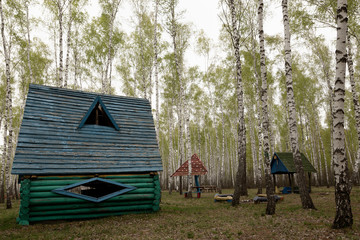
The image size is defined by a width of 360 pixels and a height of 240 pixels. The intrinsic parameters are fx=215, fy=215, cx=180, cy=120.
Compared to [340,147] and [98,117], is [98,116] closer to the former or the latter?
[98,117]

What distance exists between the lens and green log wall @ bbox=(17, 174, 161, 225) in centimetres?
845

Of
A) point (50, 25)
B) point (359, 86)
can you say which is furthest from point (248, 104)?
point (50, 25)

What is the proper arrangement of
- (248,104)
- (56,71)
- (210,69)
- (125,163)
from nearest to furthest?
(125,163) < (56,71) < (210,69) < (248,104)

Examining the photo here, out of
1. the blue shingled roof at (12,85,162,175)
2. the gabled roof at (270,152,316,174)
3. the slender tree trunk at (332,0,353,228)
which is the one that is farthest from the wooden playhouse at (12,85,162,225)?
the gabled roof at (270,152,316,174)

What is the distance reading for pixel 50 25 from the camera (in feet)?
67.1

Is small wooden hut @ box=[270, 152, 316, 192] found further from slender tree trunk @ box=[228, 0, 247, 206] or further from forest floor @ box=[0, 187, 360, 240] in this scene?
forest floor @ box=[0, 187, 360, 240]

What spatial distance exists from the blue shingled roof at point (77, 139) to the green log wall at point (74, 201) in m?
0.44

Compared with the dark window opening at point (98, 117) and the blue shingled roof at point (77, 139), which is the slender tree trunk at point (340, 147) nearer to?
the blue shingled roof at point (77, 139)

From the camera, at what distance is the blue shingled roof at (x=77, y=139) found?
Answer: 29.7ft

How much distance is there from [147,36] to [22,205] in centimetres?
1937

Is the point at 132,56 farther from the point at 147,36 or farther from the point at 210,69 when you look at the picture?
the point at 210,69

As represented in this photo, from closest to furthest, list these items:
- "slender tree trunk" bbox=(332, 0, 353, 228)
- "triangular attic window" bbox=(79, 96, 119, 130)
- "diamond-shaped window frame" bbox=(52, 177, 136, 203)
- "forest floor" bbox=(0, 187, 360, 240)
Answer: "slender tree trunk" bbox=(332, 0, 353, 228) → "forest floor" bbox=(0, 187, 360, 240) → "diamond-shaped window frame" bbox=(52, 177, 136, 203) → "triangular attic window" bbox=(79, 96, 119, 130)

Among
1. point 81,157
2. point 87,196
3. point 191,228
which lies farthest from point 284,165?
point 81,157

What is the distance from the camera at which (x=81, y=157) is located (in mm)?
9727
